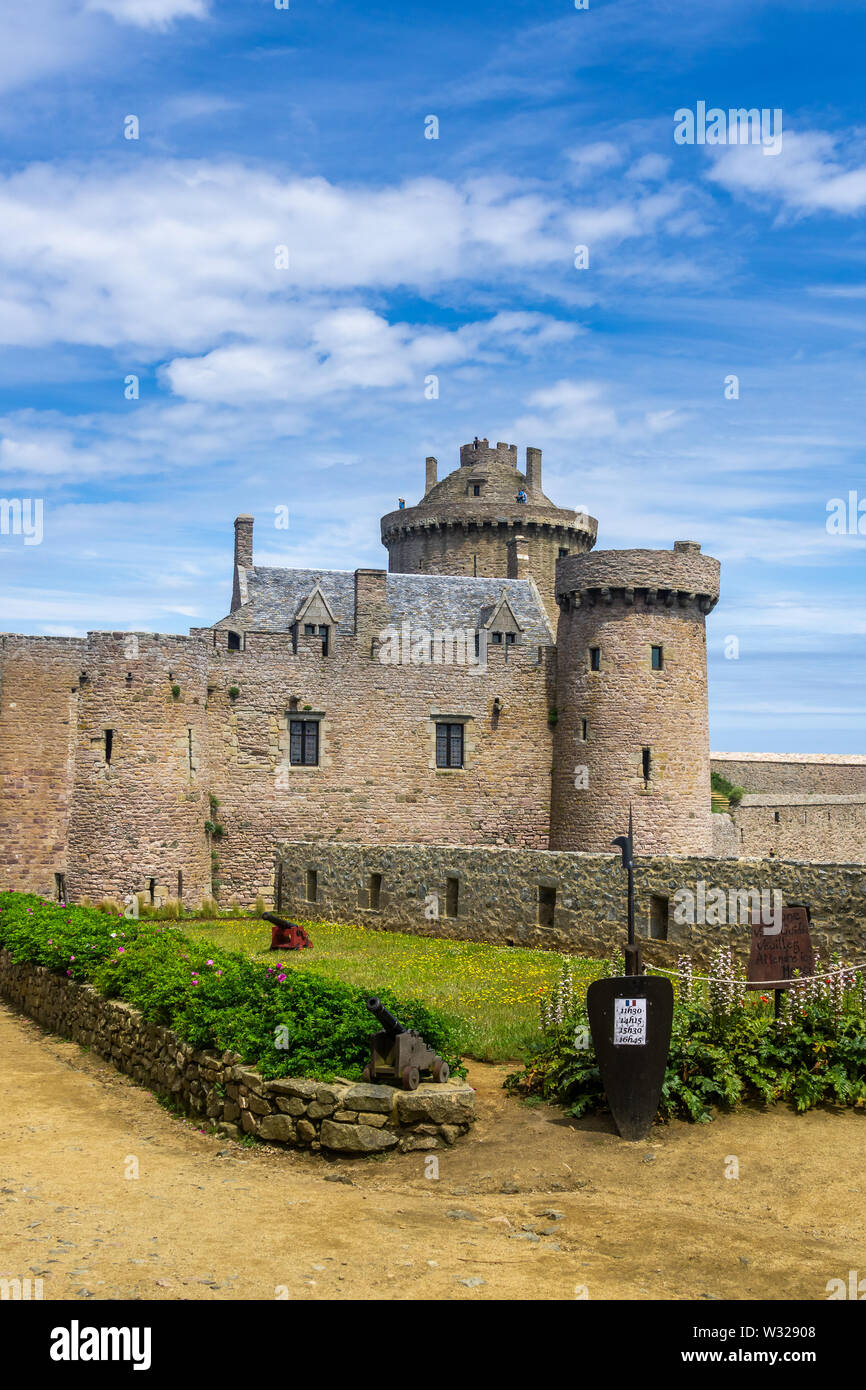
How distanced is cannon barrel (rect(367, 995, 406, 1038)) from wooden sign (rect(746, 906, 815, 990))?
405 cm

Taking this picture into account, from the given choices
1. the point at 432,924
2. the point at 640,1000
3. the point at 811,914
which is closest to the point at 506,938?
the point at 432,924

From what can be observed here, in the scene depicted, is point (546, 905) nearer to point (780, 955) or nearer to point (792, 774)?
point (780, 955)

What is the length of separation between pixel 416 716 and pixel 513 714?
305 centimetres

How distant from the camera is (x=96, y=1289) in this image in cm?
691

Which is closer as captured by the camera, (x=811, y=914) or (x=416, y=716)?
(x=811, y=914)

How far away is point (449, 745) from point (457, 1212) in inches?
1021

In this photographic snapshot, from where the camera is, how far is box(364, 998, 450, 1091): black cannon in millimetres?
10523

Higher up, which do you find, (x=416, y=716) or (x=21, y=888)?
(x=416, y=716)

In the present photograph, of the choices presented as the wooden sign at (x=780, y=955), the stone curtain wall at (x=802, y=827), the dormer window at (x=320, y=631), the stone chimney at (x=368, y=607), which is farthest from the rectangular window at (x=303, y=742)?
the wooden sign at (x=780, y=955)

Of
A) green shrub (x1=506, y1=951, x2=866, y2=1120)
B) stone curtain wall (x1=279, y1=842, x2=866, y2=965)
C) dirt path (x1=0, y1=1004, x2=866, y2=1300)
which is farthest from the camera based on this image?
stone curtain wall (x1=279, y1=842, x2=866, y2=965)

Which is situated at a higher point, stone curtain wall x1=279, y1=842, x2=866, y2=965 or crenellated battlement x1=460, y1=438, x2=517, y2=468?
crenellated battlement x1=460, y1=438, x2=517, y2=468

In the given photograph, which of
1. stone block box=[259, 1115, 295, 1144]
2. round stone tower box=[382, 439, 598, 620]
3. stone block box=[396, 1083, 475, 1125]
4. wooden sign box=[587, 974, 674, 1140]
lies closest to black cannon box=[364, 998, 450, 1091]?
stone block box=[396, 1083, 475, 1125]

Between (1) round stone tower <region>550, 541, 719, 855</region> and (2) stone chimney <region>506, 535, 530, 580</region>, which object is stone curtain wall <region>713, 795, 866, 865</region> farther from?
(2) stone chimney <region>506, 535, 530, 580</region>

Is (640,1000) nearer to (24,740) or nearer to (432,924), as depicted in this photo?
(432,924)
